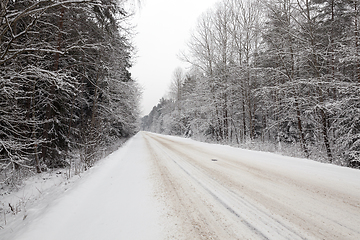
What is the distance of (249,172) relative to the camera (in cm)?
430

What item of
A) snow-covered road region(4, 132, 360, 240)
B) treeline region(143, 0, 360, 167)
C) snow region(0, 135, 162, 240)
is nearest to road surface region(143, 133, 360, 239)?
snow-covered road region(4, 132, 360, 240)

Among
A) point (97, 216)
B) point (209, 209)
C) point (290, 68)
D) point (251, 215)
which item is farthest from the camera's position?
point (290, 68)

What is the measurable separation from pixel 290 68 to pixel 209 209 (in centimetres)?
1286

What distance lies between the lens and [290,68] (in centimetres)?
1123

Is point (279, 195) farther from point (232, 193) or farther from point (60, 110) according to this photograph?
point (60, 110)

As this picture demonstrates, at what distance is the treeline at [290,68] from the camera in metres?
7.08

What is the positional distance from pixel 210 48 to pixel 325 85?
11.3m

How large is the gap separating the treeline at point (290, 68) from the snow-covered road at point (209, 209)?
195 inches

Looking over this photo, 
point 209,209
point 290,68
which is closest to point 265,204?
point 209,209

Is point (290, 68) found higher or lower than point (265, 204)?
higher

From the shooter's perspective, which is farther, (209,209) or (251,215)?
(209,209)

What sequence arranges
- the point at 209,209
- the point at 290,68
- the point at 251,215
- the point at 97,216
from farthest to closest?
1. the point at 290,68
2. the point at 209,209
3. the point at 97,216
4. the point at 251,215

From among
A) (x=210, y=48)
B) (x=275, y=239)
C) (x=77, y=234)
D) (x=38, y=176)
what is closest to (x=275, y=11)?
(x=210, y=48)

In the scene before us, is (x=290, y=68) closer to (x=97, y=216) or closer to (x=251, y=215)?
(x=251, y=215)
